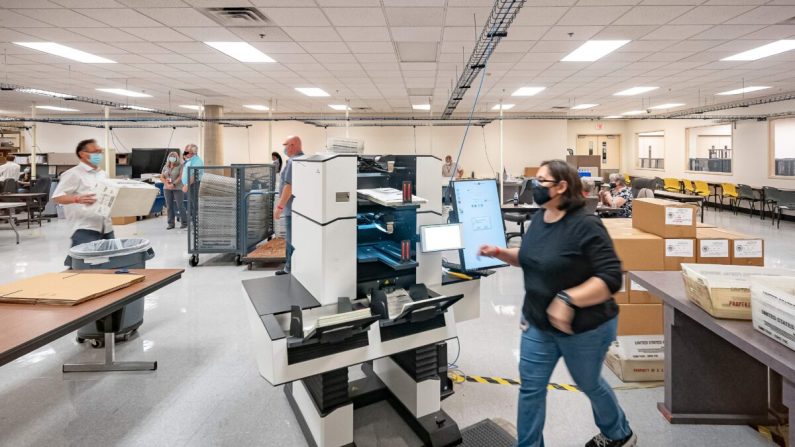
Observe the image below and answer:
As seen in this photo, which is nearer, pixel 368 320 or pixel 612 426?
pixel 368 320

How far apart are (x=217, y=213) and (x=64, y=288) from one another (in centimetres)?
340

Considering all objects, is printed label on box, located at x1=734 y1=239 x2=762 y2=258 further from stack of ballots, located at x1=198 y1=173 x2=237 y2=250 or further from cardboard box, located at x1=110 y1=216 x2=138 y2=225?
cardboard box, located at x1=110 y1=216 x2=138 y2=225

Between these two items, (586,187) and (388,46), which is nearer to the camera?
(586,187)

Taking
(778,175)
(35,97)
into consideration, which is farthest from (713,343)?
(35,97)

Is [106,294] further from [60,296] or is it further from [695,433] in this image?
[695,433]

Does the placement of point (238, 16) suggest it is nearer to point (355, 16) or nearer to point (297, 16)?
point (297, 16)

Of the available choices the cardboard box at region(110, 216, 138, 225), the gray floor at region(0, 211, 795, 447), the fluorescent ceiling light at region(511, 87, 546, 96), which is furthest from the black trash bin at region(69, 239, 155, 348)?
the fluorescent ceiling light at region(511, 87, 546, 96)

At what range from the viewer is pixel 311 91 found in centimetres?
916

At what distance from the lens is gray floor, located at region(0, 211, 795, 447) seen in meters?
2.06

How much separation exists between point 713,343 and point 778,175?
10.7 meters

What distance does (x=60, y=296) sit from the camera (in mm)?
2012

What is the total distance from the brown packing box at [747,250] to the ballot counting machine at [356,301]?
1661 mm

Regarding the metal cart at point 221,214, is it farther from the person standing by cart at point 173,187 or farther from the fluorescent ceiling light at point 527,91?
the fluorescent ceiling light at point 527,91

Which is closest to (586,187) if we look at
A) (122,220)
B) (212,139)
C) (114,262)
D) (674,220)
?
(674,220)
